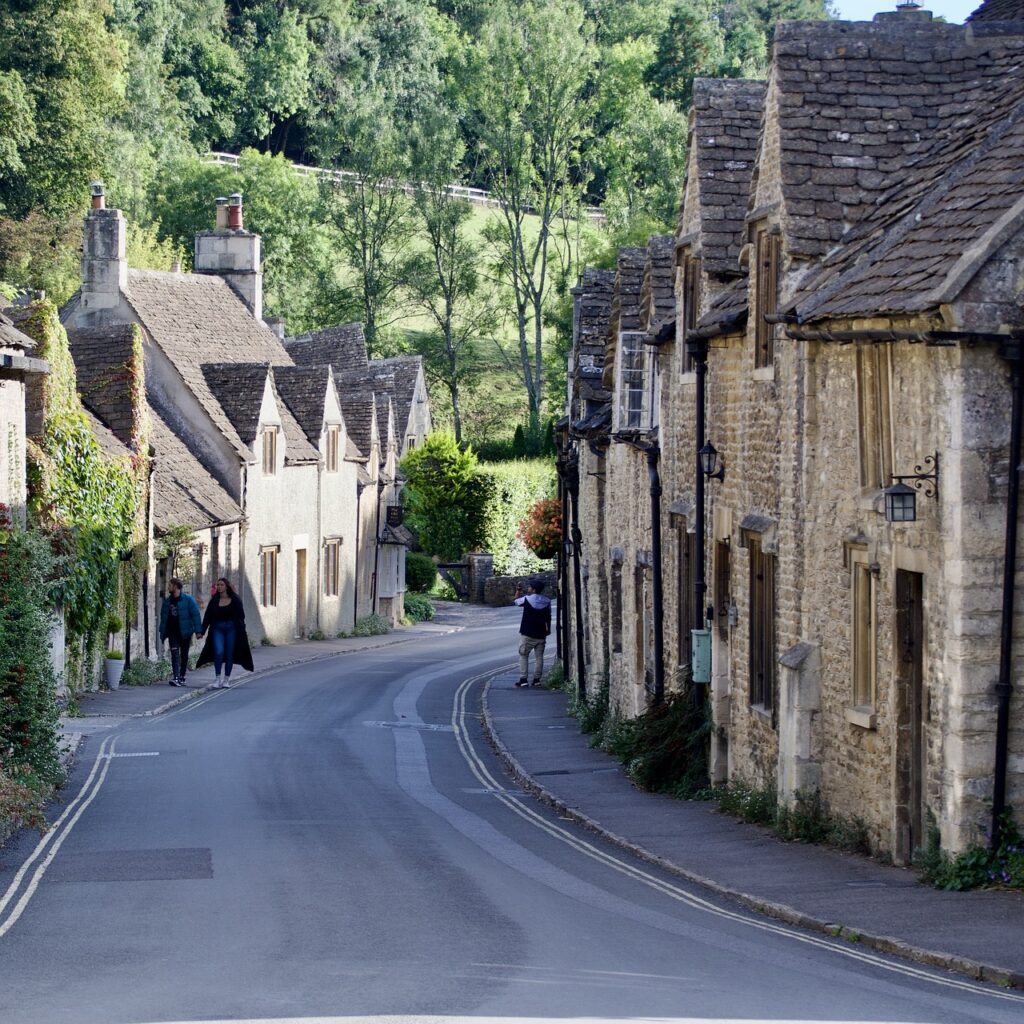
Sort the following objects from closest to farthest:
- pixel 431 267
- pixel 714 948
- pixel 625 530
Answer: pixel 714 948 → pixel 625 530 → pixel 431 267

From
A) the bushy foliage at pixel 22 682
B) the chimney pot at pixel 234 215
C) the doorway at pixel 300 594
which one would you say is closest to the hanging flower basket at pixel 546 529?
the doorway at pixel 300 594

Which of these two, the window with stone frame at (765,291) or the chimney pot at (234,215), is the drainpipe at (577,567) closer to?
the window with stone frame at (765,291)

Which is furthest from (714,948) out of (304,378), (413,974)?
(304,378)

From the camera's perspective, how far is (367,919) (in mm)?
12555

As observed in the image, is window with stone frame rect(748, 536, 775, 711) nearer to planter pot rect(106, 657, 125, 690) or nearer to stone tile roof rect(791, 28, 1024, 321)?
stone tile roof rect(791, 28, 1024, 321)

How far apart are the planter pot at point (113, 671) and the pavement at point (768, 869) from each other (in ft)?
16.3

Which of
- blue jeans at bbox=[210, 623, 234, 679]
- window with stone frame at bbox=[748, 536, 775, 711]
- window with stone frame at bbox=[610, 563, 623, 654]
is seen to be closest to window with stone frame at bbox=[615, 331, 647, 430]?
window with stone frame at bbox=[610, 563, 623, 654]

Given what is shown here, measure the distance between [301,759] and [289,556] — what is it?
2434 cm

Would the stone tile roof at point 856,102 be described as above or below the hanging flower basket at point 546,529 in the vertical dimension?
above

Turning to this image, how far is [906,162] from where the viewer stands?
17.0 metres

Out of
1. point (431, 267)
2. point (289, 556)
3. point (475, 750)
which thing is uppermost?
point (431, 267)

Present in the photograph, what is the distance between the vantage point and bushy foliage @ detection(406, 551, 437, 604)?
61875mm

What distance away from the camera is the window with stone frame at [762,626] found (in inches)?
716

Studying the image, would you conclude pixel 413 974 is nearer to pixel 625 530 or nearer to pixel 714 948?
pixel 714 948
